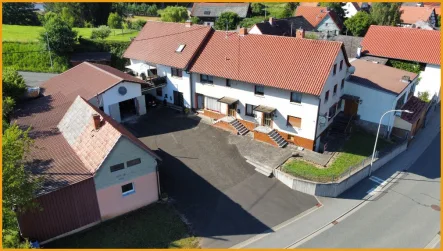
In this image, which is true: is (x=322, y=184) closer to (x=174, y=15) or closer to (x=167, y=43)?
(x=167, y=43)

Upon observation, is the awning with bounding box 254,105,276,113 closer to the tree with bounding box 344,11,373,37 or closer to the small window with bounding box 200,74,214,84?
the small window with bounding box 200,74,214,84

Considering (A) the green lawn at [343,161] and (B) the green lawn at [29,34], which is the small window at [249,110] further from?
(B) the green lawn at [29,34]

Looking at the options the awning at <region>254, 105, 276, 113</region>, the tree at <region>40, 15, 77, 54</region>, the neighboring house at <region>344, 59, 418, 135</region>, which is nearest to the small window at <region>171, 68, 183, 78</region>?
the awning at <region>254, 105, 276, 113</region>

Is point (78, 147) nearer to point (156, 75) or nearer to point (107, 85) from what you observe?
point (107, 85)

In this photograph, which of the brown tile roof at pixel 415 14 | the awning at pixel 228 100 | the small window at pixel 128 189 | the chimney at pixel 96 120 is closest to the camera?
the small window at pixel 128 189

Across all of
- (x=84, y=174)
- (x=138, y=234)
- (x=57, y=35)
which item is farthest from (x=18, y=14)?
(x=138, y=234)

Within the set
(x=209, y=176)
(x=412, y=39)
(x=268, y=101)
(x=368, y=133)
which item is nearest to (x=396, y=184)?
(x=368, y=133)

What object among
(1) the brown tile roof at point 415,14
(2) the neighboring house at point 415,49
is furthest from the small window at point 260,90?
(1) the brown tile roof at point 415,14
